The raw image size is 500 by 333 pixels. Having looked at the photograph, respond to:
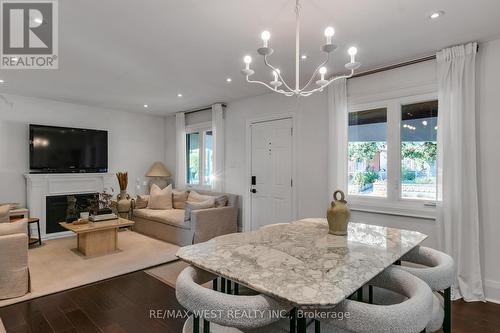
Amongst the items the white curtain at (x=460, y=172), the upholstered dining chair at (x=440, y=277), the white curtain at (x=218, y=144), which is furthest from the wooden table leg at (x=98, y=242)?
the white curtain at (x=460, y=172)

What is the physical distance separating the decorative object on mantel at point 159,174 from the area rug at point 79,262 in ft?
6.23

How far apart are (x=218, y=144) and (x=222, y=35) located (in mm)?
2975

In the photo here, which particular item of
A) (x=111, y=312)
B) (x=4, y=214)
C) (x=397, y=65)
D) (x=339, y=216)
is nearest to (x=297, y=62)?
(x=339, y=216)

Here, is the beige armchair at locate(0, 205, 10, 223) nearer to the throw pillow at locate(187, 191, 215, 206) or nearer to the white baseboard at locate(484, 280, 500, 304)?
the throw pillow at locate(187, 191, 215, 206)

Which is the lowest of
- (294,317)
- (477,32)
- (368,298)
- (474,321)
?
(474,321)

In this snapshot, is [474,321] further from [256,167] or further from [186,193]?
[186,193]

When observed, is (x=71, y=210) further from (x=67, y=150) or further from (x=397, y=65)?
(x=397, y=65)

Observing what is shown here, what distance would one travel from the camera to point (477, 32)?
265cm

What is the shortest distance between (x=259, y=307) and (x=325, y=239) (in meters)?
0.93

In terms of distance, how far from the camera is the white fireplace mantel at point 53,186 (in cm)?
498

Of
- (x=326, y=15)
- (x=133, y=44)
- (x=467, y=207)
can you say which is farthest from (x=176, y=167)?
(x=467, y=207)

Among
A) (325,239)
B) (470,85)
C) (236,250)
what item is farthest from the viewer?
(470,85)

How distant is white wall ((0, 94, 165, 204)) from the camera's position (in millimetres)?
4902

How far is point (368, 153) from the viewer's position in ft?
12.3
